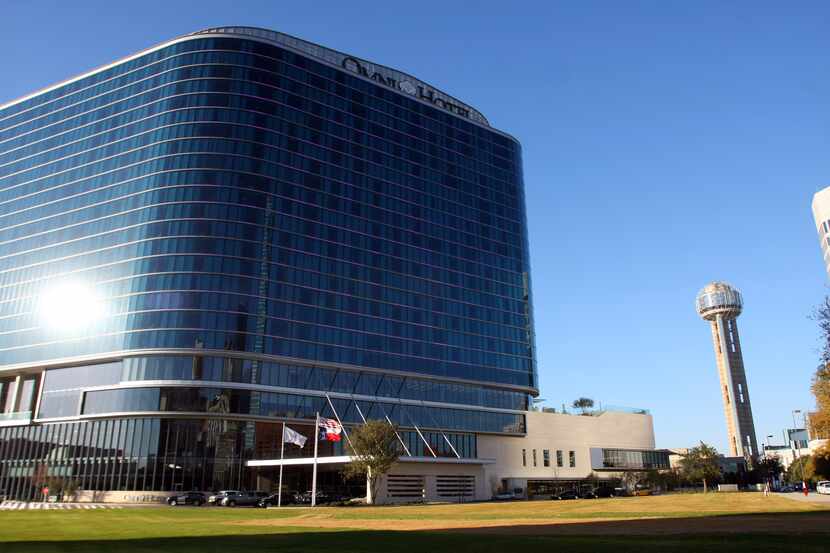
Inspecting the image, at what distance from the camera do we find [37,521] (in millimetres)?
41656

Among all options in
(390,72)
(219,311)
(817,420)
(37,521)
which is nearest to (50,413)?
(219,311)

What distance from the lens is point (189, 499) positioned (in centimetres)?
7550

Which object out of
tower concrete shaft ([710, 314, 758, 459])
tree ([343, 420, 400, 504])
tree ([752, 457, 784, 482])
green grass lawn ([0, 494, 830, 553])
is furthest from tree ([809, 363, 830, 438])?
tower concrete shaft ([710, 314, 758, 459])

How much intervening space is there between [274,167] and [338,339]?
26.7 meters

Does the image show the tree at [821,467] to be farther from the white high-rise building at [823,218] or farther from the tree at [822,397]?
the tree at [822,397]

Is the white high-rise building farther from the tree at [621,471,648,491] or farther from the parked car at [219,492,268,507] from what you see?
the parked car at [219,492,268,507]

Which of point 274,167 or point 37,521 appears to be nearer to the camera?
point 37,521

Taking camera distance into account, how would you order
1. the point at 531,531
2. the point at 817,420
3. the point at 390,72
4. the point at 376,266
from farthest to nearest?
1. the point at 390,72
2. the point at 376,266
3. the point at 817,420
4. the point at 531,531

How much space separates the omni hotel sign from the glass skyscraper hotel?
650 mm

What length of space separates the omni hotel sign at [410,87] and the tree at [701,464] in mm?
73245

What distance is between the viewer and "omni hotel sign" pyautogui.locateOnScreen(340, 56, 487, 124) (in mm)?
117144

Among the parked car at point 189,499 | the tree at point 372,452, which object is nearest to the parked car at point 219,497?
the parked car at point 189,499

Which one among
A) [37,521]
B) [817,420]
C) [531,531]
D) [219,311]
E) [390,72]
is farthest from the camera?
[390,72]

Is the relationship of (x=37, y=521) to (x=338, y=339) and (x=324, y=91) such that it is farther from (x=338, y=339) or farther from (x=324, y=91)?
(x=324, y=91)
